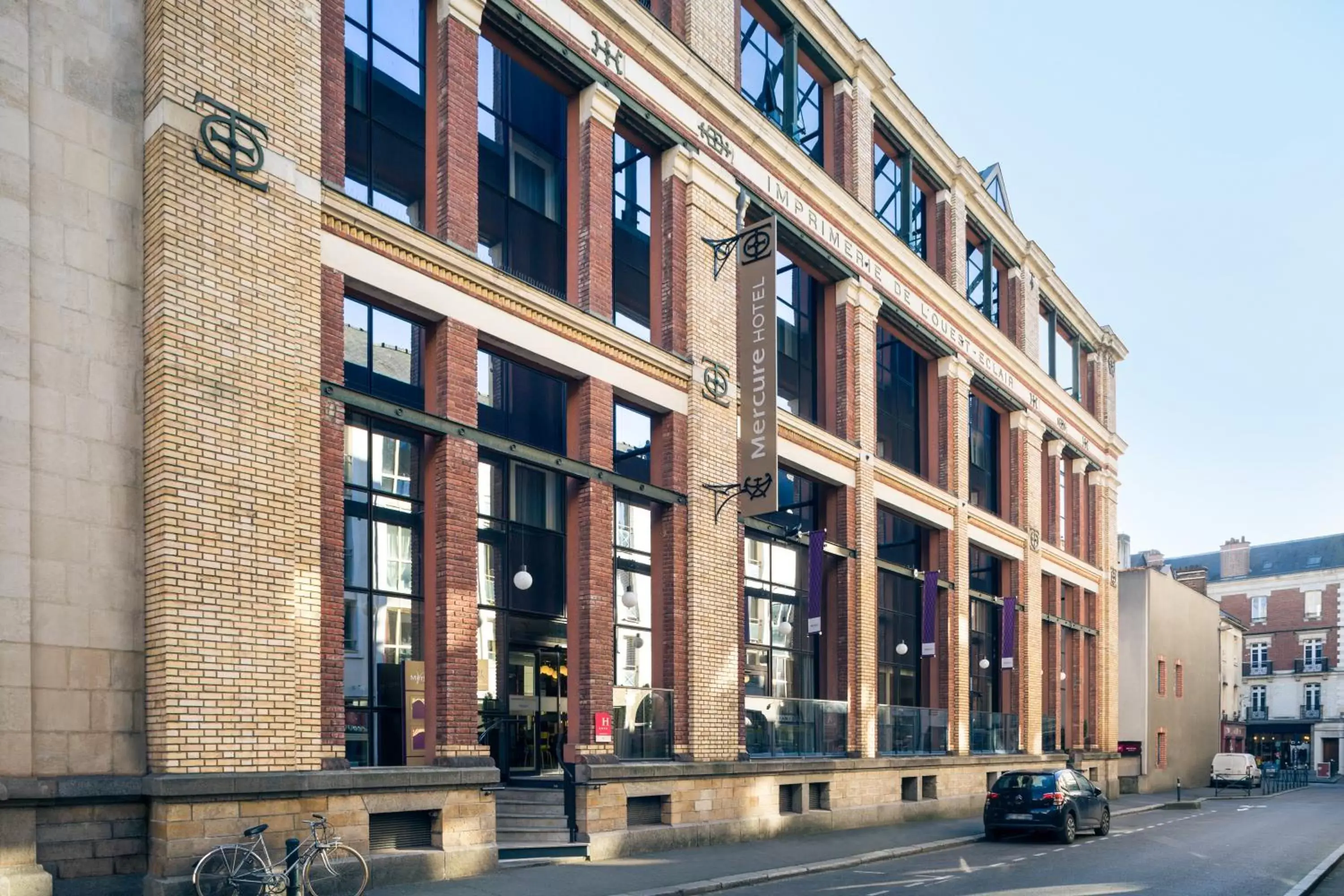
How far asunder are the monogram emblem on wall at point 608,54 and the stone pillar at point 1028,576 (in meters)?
21.6

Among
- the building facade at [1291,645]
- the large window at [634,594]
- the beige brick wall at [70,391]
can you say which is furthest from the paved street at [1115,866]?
the building facade at [1291,645]

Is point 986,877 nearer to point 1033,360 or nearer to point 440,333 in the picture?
point 440,333

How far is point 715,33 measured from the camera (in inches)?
921

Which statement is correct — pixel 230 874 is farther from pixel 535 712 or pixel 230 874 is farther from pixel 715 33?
pixel 715 33

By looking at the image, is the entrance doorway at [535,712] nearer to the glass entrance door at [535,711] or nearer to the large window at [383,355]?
the glass entrance door at [535,711]

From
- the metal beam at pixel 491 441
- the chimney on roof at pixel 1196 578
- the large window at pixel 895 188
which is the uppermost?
the large window at pixel 895 188

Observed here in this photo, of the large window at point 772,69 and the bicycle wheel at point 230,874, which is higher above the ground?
the large window at point 772,69

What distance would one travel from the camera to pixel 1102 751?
43219 mm

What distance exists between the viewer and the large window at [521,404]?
21656 millimetres

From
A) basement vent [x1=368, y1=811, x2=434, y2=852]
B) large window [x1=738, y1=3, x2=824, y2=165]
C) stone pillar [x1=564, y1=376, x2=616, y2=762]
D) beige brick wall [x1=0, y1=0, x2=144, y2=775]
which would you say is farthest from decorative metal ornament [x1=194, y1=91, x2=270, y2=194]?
large window [x1=738, y1=3, x2=824, y2=165]

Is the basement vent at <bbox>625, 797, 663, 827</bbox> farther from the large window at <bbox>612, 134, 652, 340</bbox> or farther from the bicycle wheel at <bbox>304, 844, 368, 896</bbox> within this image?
the large window at <bbox>612, 134, 652, 340</bbox>

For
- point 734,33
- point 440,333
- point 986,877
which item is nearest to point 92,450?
point 440,333

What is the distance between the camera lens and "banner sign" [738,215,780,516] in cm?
2231

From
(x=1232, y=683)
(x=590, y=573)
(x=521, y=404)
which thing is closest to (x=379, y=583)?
(x=590, y=573)
